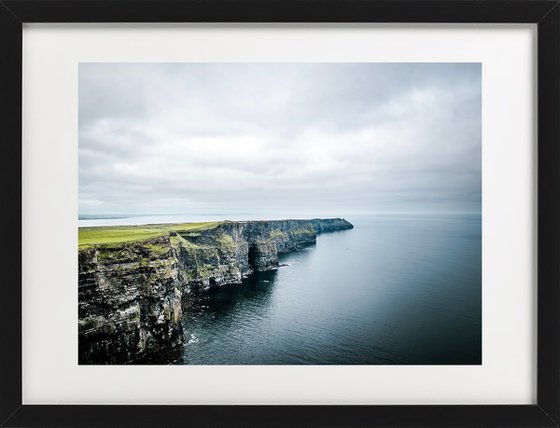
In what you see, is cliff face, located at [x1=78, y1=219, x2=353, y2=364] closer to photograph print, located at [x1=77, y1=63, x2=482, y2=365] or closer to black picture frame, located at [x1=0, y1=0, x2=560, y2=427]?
photograph print, located at [x1=77, y1=63, x2=482, y2=365]

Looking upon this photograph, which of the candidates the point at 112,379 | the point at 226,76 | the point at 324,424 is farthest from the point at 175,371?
the point at 226,76

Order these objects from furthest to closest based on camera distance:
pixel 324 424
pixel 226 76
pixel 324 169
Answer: pixel 324 169, pixel 226 76, pixel 324 424

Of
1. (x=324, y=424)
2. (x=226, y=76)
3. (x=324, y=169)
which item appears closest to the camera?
(x=324, y=424)

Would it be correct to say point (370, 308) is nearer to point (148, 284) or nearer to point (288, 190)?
point (288, 190)

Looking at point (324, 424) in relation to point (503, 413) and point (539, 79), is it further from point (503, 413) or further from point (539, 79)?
point (539, 79)

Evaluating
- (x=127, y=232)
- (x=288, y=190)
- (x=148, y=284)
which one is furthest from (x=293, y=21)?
(x=148, y=284)

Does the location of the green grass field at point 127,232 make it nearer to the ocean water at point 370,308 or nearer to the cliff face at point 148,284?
the cliff face at point 148,284

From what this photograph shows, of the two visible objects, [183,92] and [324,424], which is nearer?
[324,424]
